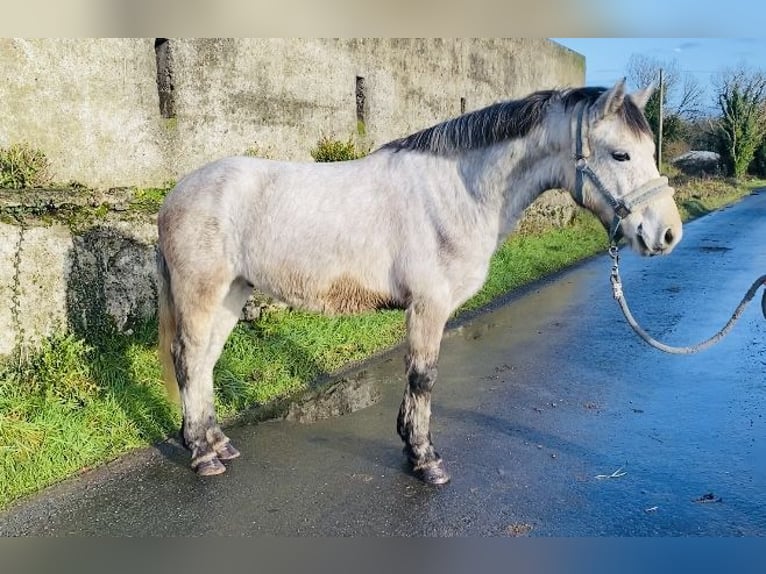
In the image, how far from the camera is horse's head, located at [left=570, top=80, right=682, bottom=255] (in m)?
2.95

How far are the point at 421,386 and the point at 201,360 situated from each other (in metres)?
1.34

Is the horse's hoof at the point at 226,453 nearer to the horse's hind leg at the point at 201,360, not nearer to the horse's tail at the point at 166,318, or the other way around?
the horse's hind leg at the point at 201,360

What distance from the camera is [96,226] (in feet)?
15.4

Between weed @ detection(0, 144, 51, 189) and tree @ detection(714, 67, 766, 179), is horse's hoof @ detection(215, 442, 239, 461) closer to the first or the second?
weed @ detection(0, 144, 51, 189)

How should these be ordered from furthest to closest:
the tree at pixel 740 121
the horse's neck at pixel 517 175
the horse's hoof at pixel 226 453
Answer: the tree at pixel 740 121 < the horse's hoof at pixel 226 453 < the horse's neck at pixel 517 175

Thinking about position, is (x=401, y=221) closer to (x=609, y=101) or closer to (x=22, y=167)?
(x=609, y=101)

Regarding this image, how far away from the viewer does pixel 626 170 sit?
2.99 meters

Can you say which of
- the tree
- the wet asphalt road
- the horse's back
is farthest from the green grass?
the tree

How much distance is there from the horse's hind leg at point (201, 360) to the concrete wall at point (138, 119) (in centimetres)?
134

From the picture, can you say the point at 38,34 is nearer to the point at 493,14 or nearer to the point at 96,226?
the point at 493,14

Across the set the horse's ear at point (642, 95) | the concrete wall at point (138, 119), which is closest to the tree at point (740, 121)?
the concrete wall at point (138, 119)

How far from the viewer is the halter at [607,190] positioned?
295 cm

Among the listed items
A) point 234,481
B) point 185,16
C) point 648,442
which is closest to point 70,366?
point 234,481

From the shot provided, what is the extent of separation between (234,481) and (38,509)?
98 centimetres
